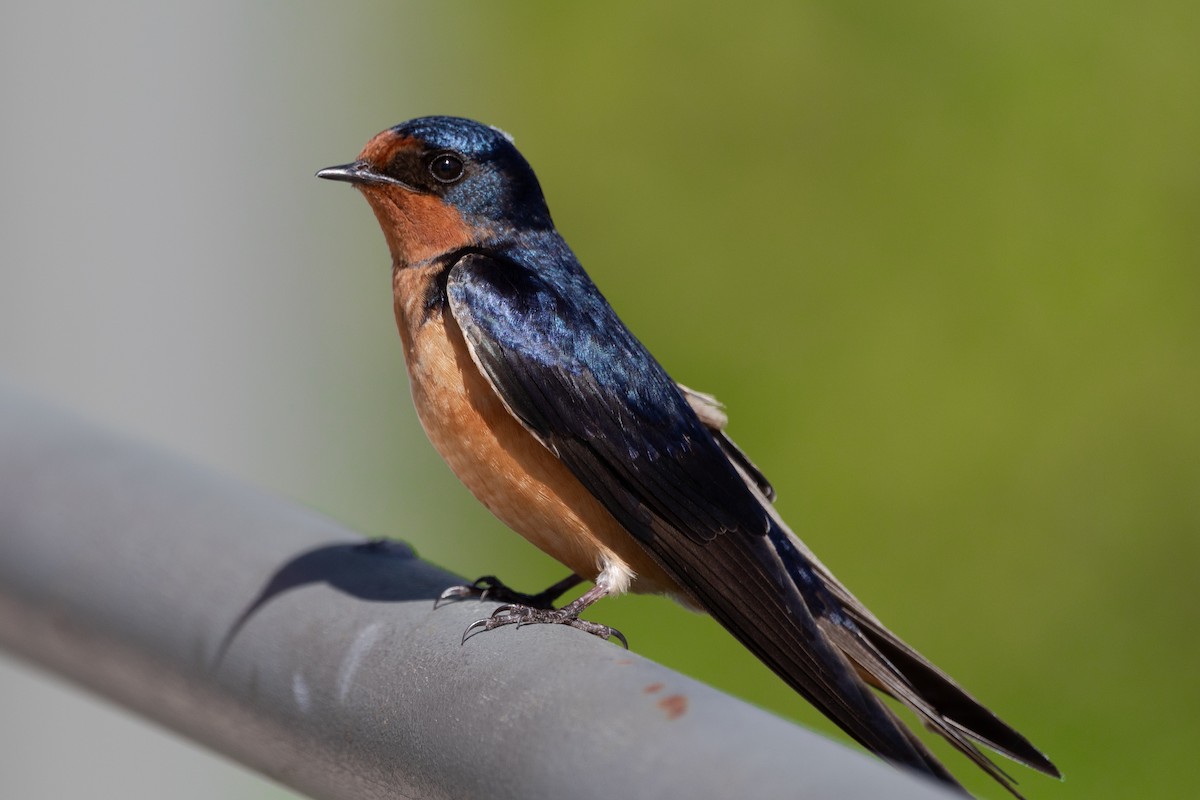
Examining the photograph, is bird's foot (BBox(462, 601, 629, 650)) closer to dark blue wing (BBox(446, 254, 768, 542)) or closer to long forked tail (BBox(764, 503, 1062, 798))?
dark blue wing (BBox(446, 254, 768, 542))

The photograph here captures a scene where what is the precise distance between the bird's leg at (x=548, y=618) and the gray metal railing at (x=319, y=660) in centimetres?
3

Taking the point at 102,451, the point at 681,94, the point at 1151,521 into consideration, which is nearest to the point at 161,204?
the point at 681,94

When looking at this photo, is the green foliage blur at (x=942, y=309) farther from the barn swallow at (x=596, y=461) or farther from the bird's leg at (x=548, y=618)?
the bird's leg at (x=548, y=618)

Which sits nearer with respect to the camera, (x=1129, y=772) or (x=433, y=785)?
(x=433, y=785)

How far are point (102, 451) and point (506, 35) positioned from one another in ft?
15.0

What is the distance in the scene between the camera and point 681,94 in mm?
5496

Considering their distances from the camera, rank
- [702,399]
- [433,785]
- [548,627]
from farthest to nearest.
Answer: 1. [702,399]
2. [548,627]
3. [433,785]

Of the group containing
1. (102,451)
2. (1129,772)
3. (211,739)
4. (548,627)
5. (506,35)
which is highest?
(506,35)

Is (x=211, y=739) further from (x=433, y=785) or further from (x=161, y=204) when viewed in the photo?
(x=161, y=204)

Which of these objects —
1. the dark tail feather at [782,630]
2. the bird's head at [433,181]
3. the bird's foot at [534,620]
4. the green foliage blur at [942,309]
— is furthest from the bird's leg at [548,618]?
the green foliage blur at [942,309]

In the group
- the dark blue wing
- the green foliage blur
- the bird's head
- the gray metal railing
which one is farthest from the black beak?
the green foliage blur

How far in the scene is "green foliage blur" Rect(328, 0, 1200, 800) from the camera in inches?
176

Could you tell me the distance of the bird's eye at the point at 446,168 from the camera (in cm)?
248

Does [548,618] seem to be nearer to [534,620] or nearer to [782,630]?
[534,620]
